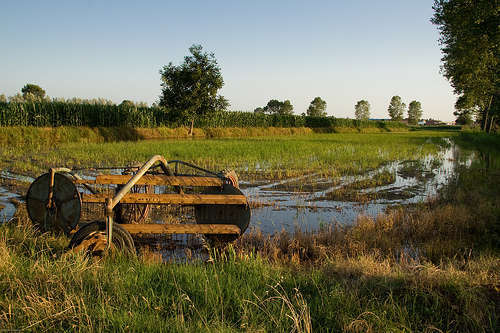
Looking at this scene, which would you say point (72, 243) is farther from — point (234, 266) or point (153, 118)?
point (153, 118)

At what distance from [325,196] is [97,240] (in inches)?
253

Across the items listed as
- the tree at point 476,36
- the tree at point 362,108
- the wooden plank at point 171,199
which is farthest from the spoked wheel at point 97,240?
the tree at point 362,108

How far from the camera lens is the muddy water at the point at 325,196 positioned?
7.14 m

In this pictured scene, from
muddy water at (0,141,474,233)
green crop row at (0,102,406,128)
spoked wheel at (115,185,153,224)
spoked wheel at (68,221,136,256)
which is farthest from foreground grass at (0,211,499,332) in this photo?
green crop row at (0,102,406,128)

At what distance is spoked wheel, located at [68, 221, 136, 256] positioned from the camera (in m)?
4.13

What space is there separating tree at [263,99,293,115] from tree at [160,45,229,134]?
414 ft

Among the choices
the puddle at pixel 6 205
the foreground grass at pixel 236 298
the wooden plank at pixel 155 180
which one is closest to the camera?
the foreground grass at pixel 236 298

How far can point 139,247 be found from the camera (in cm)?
546

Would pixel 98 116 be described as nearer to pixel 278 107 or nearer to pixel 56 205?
pixel 56 205

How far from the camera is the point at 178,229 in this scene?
4.77m

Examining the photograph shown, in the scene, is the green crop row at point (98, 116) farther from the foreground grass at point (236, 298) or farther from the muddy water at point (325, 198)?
the foreground grass at point (236, 298)

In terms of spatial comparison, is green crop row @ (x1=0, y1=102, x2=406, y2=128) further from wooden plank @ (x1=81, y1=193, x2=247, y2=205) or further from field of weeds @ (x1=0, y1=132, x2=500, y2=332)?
field of weeds @ (x1=0, y1=132, x2=500, y2=332)

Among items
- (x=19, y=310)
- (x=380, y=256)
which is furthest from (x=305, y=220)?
(x=19, y=310)

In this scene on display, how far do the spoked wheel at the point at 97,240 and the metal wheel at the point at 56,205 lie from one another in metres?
0.72
